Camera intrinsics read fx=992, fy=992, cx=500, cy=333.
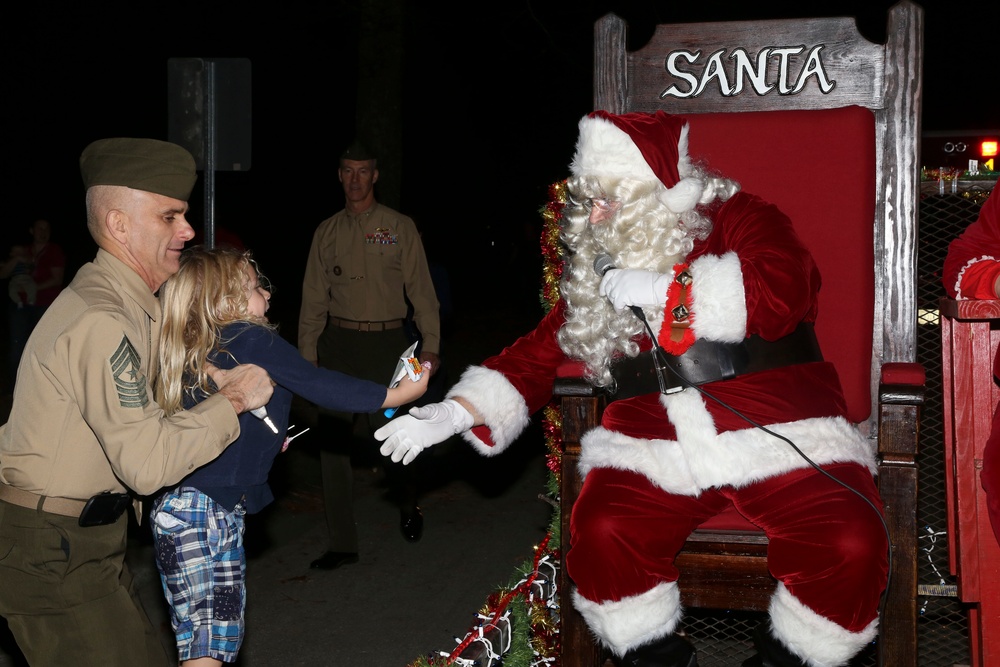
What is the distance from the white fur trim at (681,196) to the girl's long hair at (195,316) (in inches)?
56.2

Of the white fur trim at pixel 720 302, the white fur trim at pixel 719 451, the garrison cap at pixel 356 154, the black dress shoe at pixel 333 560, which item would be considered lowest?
the black dress shoe at pixel 333 560

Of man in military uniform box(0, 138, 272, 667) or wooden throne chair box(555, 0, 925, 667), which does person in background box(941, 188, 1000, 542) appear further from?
man in military uniform box(0, 138, 272, 667)

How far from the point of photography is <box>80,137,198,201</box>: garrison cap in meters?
2.88

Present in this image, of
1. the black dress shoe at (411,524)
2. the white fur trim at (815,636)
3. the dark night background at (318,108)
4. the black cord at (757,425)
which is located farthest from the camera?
the dark night background at (318,108)

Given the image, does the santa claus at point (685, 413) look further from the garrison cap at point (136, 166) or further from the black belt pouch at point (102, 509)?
the garrison cap at point (136, 166)

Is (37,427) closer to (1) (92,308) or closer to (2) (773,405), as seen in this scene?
(1) (92,308)

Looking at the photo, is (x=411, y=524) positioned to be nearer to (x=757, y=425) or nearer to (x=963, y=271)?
(x=757, y=425)

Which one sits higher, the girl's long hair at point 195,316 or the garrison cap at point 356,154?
the garrison cap at point 356,154

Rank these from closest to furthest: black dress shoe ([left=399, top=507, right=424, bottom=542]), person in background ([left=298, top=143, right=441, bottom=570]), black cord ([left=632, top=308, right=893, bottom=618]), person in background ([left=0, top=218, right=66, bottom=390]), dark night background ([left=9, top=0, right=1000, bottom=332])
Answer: black cord ([left=632, top=308, right=893, bottom=618])
person in background ([left=298, top=143, right=441, bottom=570])
black dress shoe ([left=399, top=507, right=424, bottom=542])
person in background ([left=0, top=218, right=66, bottom=390])
dark night background ([left=9, top=0, right=1000, bottom=332])

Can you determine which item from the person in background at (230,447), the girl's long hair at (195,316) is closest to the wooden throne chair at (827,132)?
the person in background at (230,447)

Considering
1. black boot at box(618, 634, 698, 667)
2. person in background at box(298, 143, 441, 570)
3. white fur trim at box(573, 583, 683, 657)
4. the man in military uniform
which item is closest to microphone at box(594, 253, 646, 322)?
white fur trim at box(573, 583, 683, 657)

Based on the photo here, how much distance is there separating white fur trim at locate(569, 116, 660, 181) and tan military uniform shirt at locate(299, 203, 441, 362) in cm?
272

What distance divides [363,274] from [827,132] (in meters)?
3.04

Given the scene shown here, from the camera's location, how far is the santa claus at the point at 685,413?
2.91 metres
